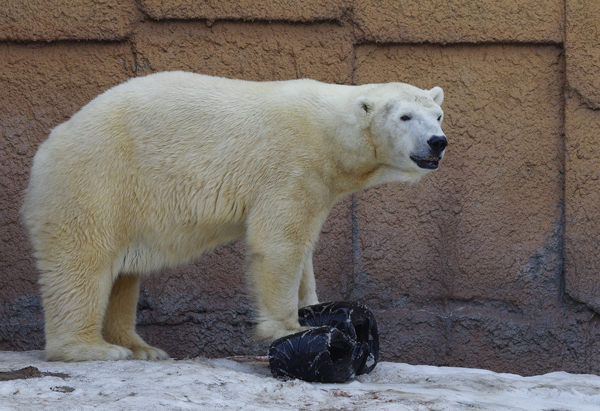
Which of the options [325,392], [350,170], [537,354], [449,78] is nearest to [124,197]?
[350,170]

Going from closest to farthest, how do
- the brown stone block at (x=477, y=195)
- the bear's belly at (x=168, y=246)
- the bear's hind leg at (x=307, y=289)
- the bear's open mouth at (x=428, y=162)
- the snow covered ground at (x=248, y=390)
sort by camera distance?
1. the snow covered ground at (x=248, y=390)
2. the bear's open mouth at (x=428, y=162)
3. the bear's belly at (x=168, y=246)
4. the bear's hind leg at (x=307, y=289)
5. the brown stone block at (x=477, y=195)

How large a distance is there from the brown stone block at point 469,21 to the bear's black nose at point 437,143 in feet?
4.82

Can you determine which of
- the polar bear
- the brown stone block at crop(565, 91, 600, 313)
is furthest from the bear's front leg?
the brown stone block at crop(565, 91, 600, 313)

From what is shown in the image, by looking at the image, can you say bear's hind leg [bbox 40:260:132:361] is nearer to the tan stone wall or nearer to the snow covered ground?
the snow covered ground

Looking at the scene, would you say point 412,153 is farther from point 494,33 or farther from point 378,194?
point 494,33

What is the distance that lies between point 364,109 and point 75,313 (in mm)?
1662

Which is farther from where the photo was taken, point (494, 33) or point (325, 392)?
point (494, 33)

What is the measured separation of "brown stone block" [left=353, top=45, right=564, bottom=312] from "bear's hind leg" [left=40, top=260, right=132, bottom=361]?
179cm

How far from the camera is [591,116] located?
4.50 m

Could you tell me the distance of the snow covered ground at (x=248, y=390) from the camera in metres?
2.54

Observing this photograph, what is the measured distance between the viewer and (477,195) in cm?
463

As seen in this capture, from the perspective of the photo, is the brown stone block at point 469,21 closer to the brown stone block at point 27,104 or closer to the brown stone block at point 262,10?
the brown stone block at point 262,10

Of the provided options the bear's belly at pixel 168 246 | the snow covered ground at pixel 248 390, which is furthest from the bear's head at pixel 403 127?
the snow covered ground at pixel 248 390

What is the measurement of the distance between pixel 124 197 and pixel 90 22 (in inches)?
57.2
